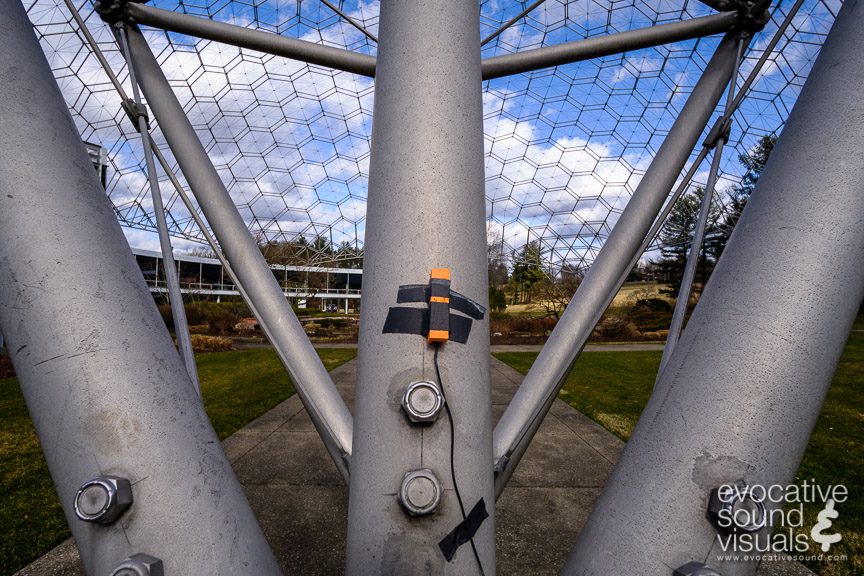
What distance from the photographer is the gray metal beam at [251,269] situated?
2.16 m

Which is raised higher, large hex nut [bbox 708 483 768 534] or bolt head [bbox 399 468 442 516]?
large hex nut [bbox 708 483 768 534]

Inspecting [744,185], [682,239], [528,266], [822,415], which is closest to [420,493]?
[822,415]

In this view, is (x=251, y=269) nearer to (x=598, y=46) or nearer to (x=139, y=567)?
(x=139, y=567)

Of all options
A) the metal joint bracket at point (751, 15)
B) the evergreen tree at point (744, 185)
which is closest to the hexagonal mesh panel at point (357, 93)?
the evergreen tree at point (744, 185)

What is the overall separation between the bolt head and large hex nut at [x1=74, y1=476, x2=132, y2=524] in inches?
30.6

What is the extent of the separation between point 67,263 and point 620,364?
16.7 metres

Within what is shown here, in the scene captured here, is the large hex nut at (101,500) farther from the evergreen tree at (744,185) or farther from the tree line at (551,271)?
the tree line at (551,271)

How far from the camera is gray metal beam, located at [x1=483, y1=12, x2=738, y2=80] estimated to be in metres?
3.30

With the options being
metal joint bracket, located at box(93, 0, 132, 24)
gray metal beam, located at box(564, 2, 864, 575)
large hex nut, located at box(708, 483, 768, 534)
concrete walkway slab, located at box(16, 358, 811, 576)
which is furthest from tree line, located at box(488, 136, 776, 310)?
large hex nut, located at box(708, 483, 768, 534)

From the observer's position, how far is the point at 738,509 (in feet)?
3.72

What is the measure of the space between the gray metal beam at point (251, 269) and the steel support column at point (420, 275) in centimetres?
61

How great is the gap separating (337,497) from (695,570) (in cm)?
455

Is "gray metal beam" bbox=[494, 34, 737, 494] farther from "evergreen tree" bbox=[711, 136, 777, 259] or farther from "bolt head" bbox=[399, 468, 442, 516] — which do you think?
"evergreen tree" bbox=[711, 136, 777, 259]

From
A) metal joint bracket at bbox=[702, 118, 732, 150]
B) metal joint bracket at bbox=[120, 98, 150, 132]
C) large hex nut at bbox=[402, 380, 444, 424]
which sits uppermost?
metal joint bracket at bbox=[120, 98, 150, 132]
